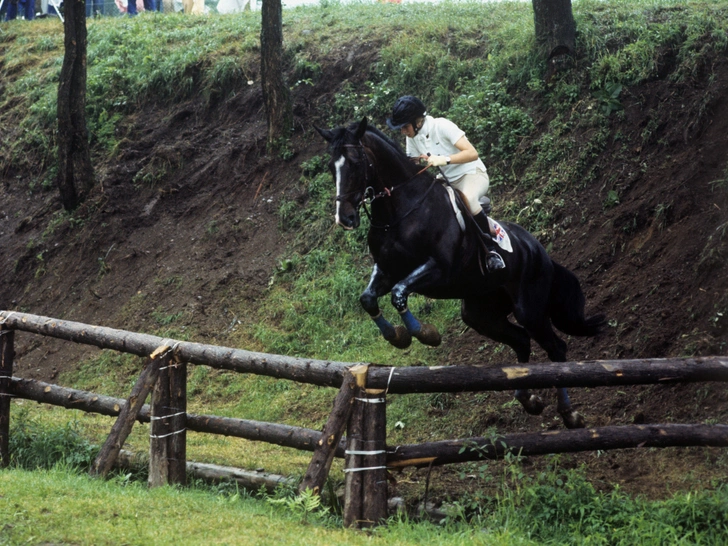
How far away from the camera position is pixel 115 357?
42.2ft

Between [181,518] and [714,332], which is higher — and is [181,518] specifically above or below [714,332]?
below

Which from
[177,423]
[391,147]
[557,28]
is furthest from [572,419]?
[557,28]

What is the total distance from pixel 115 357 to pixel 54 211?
15.7ft

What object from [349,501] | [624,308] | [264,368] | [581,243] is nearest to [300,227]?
[581,243]

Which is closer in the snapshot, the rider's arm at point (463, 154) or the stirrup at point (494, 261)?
the rider's arm at point (463, 154)

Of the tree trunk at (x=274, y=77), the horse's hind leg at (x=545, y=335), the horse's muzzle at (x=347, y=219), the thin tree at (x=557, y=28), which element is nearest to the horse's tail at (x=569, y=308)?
the horse's hind leg at (x=545, y=335)

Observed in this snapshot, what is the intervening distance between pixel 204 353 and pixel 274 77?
28.3ft

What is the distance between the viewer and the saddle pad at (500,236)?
7.85m

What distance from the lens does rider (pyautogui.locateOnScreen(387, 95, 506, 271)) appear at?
764cm

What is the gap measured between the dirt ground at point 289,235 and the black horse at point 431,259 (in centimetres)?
94

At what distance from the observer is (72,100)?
15.3m

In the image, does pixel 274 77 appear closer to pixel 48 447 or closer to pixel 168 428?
pixel 48 447

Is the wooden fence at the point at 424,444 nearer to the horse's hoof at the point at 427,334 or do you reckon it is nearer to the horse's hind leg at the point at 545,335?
the horse's hoof at the point at 427,334

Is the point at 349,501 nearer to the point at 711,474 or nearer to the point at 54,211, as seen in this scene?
the point at 711,474
